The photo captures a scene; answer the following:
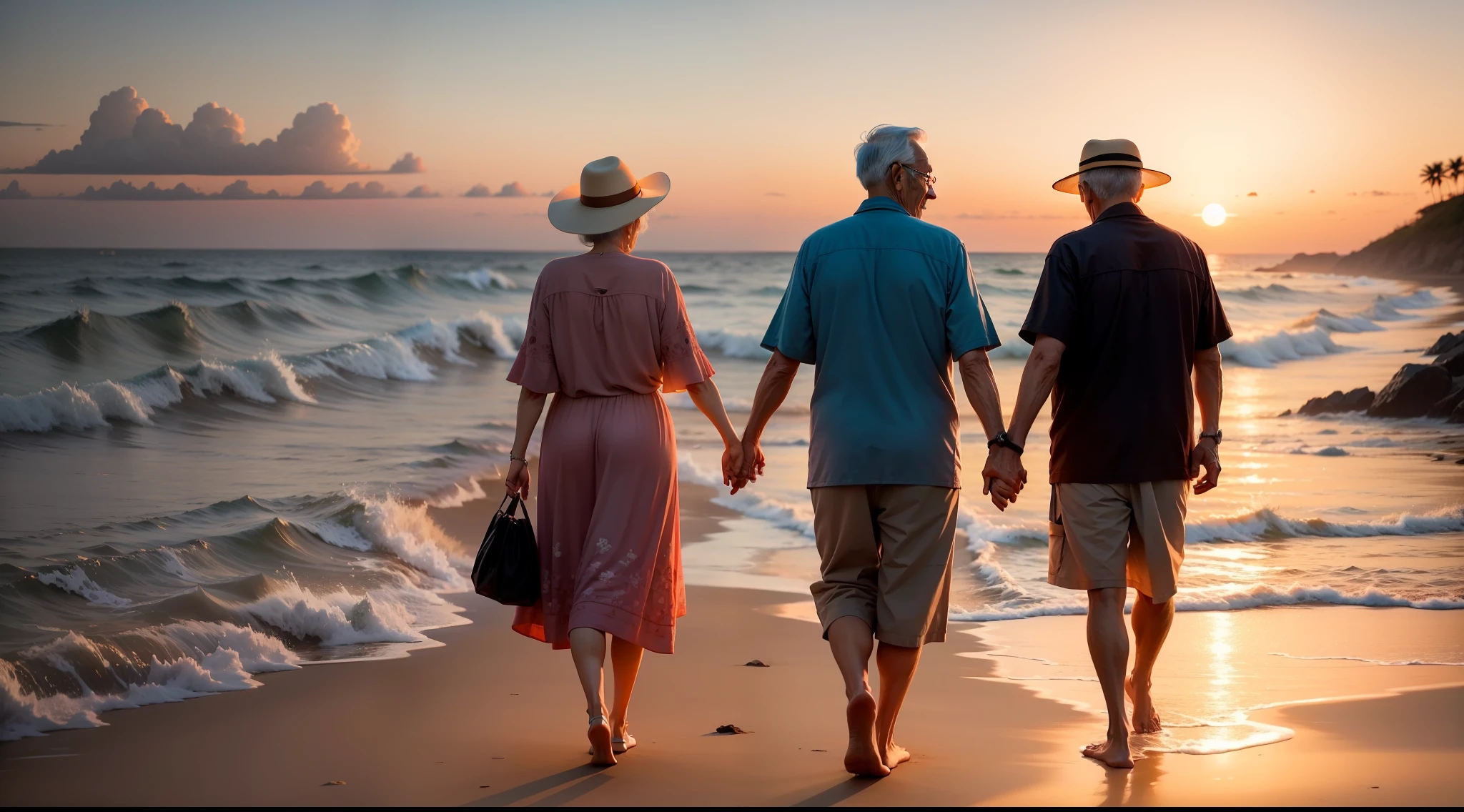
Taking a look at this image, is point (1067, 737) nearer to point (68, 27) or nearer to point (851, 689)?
point (851, 689)

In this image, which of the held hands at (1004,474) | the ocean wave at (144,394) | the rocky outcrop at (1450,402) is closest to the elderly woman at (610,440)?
the held hands at (1004,474)

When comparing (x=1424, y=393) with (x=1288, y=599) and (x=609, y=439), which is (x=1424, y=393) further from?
(x=609, y=439)

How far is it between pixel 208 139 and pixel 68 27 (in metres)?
3.78

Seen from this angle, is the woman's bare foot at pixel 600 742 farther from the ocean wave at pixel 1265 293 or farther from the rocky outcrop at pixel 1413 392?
the ocean wave at pixel 1265 293

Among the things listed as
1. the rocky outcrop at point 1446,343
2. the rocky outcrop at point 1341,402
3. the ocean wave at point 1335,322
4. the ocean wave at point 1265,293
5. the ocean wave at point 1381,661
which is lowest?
the ocean wave at point 1381,661

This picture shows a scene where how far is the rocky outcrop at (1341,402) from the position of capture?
1288cm

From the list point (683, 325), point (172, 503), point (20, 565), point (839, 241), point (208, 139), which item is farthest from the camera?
point (208, 139)

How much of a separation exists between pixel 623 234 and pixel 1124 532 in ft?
6.21

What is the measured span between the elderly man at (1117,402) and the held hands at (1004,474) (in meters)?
0.02

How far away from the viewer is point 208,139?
11.8 metres

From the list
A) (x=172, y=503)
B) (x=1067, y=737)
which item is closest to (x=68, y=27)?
(x=172, y=503)

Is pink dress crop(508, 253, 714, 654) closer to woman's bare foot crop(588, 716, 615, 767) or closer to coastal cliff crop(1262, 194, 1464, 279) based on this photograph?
woman's bare foot crop(588, 716, 615, 767)

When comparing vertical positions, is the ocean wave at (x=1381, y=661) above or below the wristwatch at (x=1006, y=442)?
below

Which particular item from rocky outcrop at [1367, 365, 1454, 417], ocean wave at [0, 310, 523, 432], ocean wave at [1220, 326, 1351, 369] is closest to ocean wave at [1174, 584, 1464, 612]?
rocky outcrop at [1367, 365, 1454, 417]
